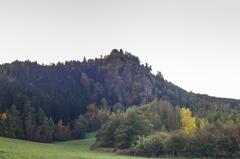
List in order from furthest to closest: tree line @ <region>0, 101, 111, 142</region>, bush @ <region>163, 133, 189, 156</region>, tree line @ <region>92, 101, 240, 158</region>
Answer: tree line @ <region>0, 101, 111, 142</region> < bush @ <region>163, 133, 189, 156</region> < tree line @ <region>92, 101, 240, 158</region>

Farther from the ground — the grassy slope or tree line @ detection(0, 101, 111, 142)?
tree line @ detection(0, 101, 111, 142)

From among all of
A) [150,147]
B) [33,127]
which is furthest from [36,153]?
[33,127]

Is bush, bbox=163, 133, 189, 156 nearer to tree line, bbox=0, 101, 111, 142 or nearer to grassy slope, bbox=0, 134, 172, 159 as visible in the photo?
grassy slope, bbox=0, 134, 172, 159

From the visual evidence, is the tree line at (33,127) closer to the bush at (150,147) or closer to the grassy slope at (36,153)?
the grassy slope at (36,153)

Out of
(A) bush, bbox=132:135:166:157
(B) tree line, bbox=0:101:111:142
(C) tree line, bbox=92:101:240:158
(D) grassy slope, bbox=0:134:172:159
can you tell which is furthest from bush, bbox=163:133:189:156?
(B) tree line, bbox=0:101:111:142

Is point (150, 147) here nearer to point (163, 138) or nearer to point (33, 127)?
Result: point (163, 138)

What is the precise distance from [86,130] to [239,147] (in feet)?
371

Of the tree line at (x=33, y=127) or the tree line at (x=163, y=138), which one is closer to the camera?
the tree line at (x=163, y=138)

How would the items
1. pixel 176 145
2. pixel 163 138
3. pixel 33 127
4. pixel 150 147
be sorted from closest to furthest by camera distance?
pixel 176 145 < pixel 150 147 < pixel 163 138 < pixel 33 127

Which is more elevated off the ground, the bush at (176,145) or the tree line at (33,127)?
the tree line at (33,127)

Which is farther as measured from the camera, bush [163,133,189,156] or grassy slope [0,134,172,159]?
bush [163,133,189,156]

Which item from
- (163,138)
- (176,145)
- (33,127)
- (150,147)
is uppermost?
(33,127)

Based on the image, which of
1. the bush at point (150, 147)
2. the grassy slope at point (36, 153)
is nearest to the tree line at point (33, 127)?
the grassy slope at point (36, 153)

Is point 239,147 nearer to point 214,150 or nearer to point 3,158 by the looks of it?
point 214,150
